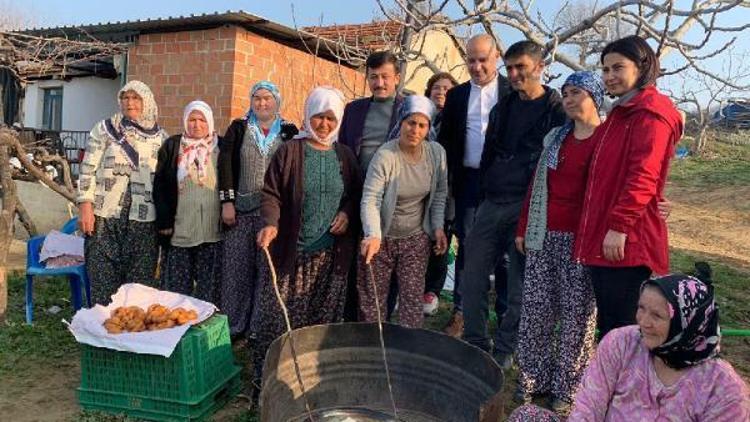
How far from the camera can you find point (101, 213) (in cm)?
368

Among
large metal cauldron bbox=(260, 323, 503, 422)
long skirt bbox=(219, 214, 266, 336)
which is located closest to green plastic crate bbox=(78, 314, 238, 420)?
Answer: large metal cauldron bbox=(260, 323, 503, 422)

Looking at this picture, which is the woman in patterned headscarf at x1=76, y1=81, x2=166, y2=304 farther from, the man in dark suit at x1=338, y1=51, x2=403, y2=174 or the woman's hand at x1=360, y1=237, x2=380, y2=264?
the woman's hand at x1=360, y1=237, x2=380, y2=264

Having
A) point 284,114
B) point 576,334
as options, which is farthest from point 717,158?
point 576,334

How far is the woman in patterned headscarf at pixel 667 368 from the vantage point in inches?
74.8

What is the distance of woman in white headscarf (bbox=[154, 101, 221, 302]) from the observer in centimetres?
372

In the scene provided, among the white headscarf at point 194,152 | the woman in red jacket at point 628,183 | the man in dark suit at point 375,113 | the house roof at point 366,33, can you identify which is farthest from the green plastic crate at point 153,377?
the house roof at point 366,33

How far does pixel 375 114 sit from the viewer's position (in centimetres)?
362

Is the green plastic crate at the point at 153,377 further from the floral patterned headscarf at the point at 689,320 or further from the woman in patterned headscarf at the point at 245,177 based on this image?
the floral patterned headscarf at the point at 689,320

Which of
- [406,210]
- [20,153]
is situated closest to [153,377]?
[406,210]

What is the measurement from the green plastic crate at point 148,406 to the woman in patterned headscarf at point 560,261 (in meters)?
1.61

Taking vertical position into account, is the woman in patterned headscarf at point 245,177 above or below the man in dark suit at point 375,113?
below

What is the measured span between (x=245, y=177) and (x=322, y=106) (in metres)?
1.01

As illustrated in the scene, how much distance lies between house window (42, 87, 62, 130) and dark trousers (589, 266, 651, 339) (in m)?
13.4

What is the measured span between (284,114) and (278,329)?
5538 mm
